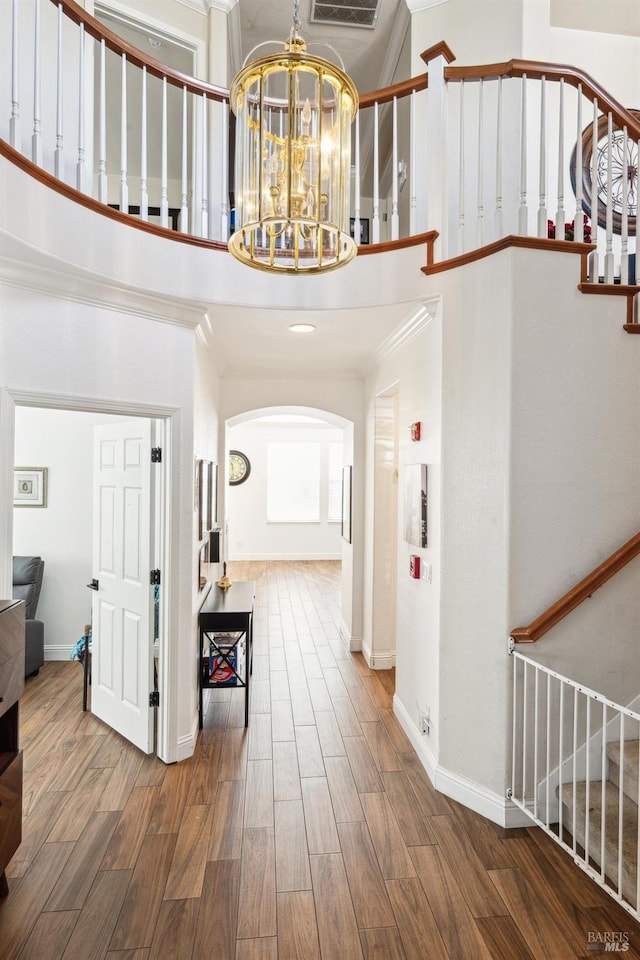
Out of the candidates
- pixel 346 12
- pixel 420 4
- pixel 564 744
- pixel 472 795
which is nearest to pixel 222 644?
pixel 472 795

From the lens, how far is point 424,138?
3.60 meters

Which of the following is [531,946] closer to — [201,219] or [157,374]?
Result: [157,374]

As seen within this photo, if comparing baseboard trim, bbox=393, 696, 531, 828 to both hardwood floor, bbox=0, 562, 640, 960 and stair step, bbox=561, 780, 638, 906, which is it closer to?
hardwood floor, bbox=0, 562, 640, 960

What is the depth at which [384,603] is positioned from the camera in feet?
16.3

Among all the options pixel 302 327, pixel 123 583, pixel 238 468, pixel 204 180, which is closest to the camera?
pixel 204 180

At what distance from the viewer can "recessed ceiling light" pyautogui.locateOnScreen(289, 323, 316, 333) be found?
3.60 meters

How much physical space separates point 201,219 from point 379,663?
3865mm

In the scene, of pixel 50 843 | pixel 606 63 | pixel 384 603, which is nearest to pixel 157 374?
pixel 50 843

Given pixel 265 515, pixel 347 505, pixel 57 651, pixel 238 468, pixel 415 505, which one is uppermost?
pixel 238 468

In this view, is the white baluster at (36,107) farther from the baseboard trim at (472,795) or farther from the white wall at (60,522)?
the baseboard trim at (472,795)

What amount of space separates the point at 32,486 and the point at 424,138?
422cm

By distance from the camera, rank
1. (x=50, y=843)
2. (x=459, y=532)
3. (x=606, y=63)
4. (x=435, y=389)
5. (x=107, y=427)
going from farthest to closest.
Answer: (x=606, y=63) < (x=107, y=427) < (x=435, y=389) < (x=459, y=532) < (x=50, y=843)

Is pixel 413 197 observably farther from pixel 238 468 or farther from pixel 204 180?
pixel 238 468

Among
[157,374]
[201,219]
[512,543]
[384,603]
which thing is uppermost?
[201,219]
